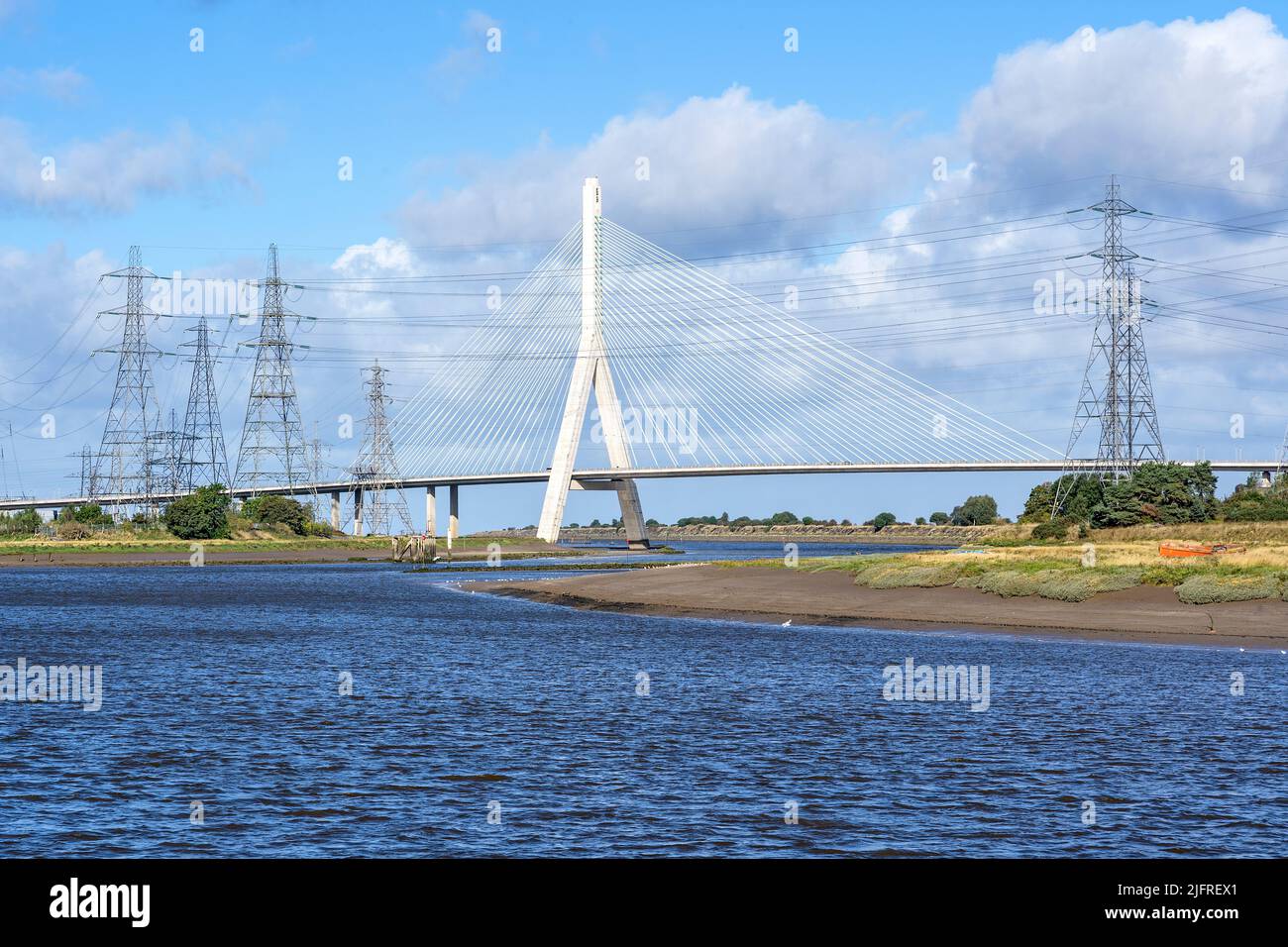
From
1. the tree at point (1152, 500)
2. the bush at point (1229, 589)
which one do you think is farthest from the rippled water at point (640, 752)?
the tree at point (1152, 500)

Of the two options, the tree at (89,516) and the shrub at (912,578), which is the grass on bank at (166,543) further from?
the shrub at (912,578)

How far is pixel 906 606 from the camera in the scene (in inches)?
1967

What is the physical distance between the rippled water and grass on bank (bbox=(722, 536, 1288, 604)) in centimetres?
722

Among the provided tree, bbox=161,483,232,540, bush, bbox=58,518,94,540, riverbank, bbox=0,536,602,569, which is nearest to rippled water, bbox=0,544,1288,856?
riverbank, bbox=0,536,602,569

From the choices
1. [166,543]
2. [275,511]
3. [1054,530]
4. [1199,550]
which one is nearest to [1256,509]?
[1054,530]

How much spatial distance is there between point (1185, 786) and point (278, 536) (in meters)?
122

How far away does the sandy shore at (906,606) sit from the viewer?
1586 inches

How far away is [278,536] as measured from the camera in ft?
431

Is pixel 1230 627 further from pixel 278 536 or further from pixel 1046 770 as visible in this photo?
pixel 278 536

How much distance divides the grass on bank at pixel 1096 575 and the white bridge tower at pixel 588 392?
58.0 metres

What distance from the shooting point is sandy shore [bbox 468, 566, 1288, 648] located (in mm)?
40281
